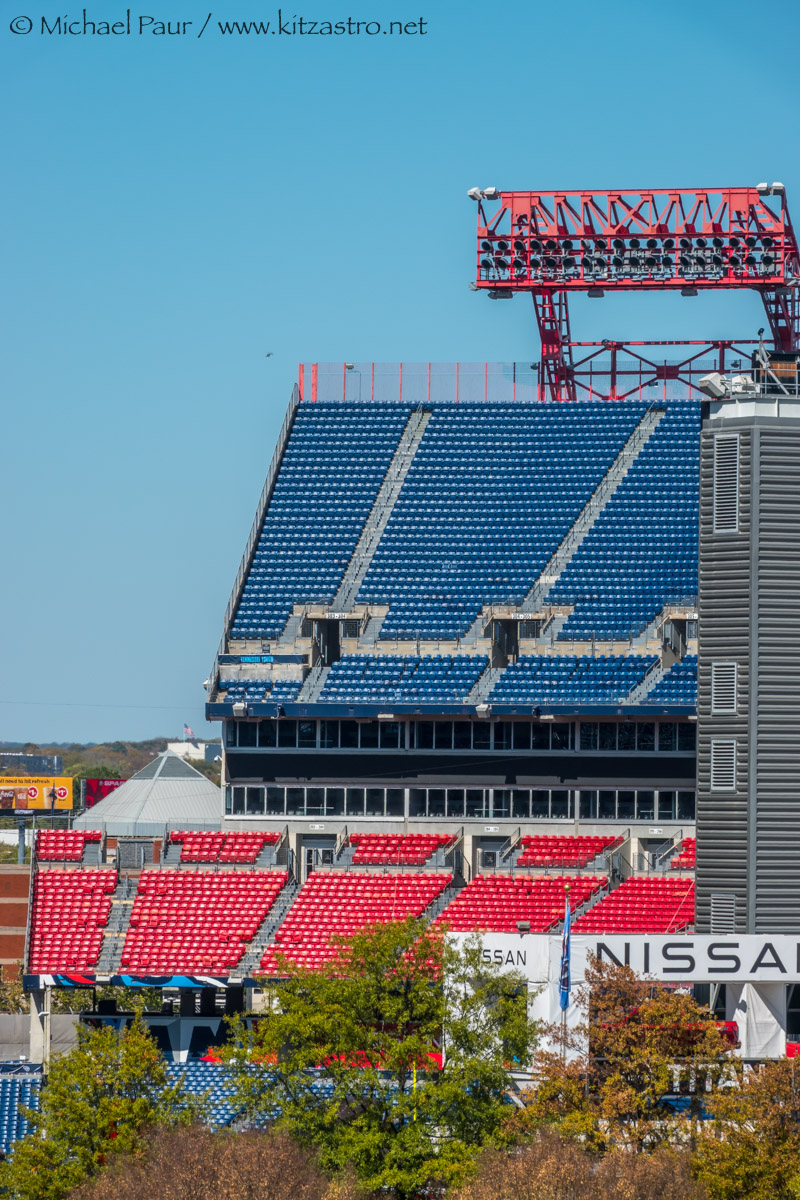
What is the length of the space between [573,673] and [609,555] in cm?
627

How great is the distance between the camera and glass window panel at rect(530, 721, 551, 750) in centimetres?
7350

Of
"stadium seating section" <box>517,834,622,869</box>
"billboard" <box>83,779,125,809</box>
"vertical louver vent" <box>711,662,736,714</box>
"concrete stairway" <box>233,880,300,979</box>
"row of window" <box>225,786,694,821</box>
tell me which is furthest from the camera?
"billboard" <box>83,779,125,809</box>

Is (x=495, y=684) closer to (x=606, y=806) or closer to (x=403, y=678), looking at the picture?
(x=403, y=678)

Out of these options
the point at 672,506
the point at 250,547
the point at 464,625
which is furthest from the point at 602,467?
the point at 250,547

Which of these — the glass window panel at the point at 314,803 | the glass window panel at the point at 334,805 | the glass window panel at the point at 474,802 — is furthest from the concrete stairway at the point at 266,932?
the glass window panel at the point at 474,802

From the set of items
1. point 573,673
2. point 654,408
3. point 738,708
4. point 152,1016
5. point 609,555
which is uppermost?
point 654,408

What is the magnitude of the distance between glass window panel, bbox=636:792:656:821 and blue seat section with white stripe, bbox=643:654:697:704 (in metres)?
3.49

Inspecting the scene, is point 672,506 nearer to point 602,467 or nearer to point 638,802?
point 602,467

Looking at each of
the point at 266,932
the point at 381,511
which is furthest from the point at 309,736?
the point at 381,511

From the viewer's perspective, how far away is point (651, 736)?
72.3 m

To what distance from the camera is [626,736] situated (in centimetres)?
7256

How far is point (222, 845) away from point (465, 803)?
9142 mm

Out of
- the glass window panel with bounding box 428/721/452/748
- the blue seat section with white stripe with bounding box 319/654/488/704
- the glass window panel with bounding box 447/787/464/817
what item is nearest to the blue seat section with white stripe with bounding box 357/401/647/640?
the blue seat section with white stripe with bounding box 319/654/488/704

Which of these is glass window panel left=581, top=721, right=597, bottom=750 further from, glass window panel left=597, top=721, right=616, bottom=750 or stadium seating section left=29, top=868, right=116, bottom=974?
stadium seating section left=29, top=868, right=116, bottom=974
